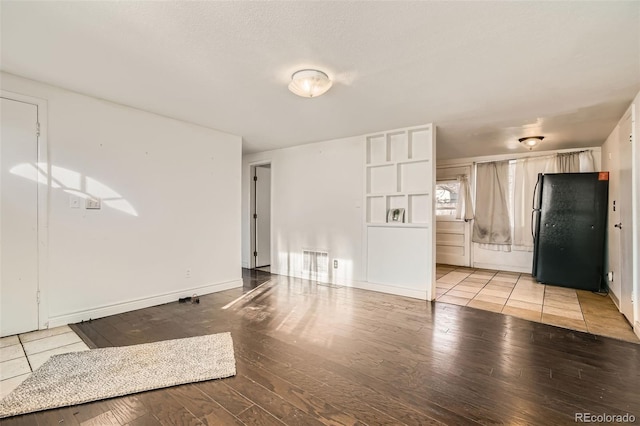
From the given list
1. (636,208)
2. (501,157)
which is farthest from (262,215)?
(636,208)

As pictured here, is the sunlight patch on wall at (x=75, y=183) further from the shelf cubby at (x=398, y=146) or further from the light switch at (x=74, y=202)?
the shelf cubby at (x=398, y=146)

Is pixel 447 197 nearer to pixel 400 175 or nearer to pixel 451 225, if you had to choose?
pixel 451 225

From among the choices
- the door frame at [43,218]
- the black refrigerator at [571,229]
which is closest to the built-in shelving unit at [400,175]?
the black refrigerator at [571,229]

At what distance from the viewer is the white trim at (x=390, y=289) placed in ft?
13.1

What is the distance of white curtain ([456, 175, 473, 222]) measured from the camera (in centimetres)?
625

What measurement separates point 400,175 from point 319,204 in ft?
4.85

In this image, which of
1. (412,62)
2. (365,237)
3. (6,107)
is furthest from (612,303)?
(6,107)

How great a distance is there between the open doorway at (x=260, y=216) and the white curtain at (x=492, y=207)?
454 centimetres

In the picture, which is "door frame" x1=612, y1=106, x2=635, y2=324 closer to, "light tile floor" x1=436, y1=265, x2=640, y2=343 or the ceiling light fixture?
"light tile floor" x1=436, y1=265, x2=640, y2=343

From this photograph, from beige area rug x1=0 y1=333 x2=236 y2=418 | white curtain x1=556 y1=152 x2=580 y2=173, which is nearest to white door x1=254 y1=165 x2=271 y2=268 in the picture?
beige area rug x1=0 y1=333 x2=236 y2=418

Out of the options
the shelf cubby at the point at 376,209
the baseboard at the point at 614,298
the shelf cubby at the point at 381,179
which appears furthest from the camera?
the shelf cubby at the point at 376,209

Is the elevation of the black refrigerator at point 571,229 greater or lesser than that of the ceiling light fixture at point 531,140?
lesser

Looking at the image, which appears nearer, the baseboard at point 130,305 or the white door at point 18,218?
the white door at point 18,218

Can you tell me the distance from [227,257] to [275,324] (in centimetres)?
185
